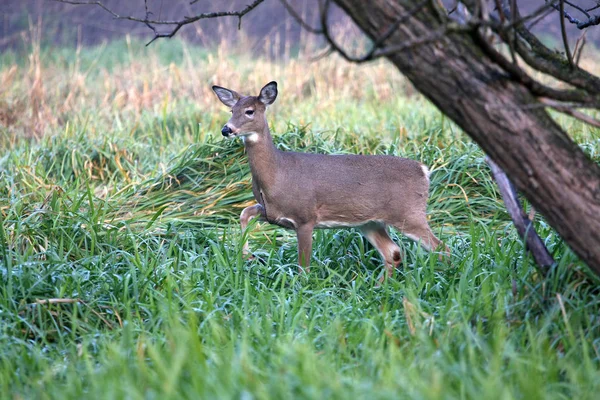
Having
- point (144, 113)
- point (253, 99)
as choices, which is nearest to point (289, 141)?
point (253, 99)

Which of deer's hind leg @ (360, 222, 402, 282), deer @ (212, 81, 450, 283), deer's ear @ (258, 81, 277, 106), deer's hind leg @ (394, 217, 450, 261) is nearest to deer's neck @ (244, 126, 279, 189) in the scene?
deer @ (212, 81, 450, 283)

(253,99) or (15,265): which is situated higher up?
(253,99)

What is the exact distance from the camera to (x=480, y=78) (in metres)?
2.94

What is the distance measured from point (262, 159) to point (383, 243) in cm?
93

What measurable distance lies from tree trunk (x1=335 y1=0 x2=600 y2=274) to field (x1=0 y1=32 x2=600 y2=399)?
49 cm

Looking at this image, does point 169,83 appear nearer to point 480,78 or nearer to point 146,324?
point 146,324

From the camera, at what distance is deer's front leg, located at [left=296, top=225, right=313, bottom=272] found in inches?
192

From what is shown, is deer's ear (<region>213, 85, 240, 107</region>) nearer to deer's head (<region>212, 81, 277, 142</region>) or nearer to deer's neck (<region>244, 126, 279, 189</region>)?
deer's head (<region>212, 81, 277, 142</region>)

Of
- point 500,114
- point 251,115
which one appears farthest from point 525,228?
point 251,115

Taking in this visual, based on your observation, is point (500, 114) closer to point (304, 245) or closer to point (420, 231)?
point (304, 245)

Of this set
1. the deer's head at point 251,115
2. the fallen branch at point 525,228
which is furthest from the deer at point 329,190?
the fallen branch at point 525,228

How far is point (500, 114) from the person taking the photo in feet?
9.62

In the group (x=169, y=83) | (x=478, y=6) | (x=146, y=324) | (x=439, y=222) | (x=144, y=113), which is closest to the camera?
(x=478, y=6)

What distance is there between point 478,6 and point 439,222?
3.13 m
